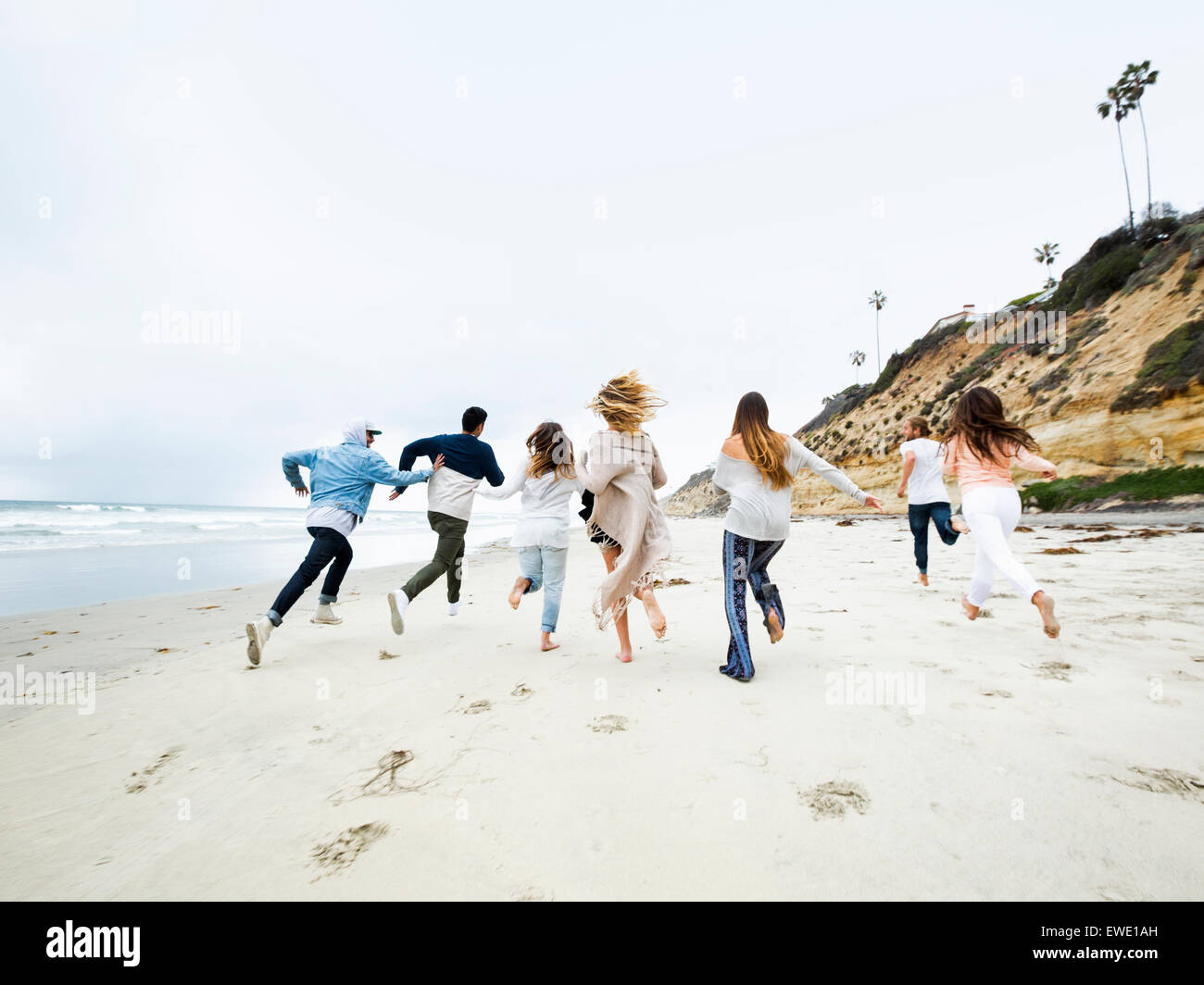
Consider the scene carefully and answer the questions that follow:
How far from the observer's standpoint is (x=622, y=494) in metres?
3.90

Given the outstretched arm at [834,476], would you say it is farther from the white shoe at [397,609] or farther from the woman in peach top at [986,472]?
the white shoe at [397,609]

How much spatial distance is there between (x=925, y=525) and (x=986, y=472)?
2169 mm

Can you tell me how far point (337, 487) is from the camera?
4695 mm

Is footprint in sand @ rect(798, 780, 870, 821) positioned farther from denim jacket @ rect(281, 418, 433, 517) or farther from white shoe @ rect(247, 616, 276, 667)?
denim jacket @ rect(281, 418, 433, 517)

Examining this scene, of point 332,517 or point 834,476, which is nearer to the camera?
point 834,476

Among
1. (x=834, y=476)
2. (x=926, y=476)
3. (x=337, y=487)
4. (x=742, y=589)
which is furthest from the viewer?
(x=926, y=476)

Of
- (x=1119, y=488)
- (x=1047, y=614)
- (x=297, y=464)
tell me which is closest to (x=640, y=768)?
(x=1047, y=614)

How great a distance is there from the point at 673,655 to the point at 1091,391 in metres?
23.0

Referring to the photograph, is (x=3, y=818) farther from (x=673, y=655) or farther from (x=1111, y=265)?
(x=1111, y=265)

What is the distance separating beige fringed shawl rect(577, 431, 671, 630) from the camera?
3.80m

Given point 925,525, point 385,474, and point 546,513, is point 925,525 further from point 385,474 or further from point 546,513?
point 385,474

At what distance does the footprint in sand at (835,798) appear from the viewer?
177 centimetres

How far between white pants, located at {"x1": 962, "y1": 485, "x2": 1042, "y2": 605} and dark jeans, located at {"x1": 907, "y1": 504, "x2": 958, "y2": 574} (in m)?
1.92
